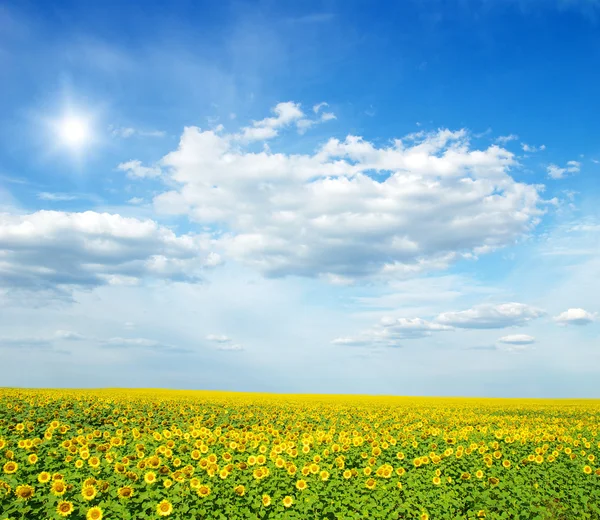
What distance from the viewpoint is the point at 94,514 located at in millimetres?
8445

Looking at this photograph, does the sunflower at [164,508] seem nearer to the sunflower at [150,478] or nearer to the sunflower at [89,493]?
the sunflower at [150,478]

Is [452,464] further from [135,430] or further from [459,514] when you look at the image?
[135,430]

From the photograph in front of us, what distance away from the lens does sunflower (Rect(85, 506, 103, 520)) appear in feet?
27.6

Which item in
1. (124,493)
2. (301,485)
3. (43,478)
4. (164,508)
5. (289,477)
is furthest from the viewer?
(289,477)

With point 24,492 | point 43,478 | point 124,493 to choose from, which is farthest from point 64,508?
point 43,478

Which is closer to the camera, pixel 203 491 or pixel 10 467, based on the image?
pixel 203 491

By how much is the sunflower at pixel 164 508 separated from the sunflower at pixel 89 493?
3.93 feet

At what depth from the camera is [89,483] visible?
30.3ft

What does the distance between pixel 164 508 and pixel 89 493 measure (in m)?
1.40

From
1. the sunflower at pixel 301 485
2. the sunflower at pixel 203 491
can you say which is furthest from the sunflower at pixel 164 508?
the sunflower at pixel 301 485

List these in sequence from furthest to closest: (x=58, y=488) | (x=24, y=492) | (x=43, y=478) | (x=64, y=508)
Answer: (x=43, y=478) < (x=58, y=488) < (x=24, y=492) < (x=64, y=508)

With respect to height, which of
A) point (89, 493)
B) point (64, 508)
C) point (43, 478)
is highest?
point (43, 478)

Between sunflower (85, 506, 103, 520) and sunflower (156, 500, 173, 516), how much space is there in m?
Result: 0.97

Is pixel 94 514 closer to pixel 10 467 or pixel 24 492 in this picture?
pixel 24 492
